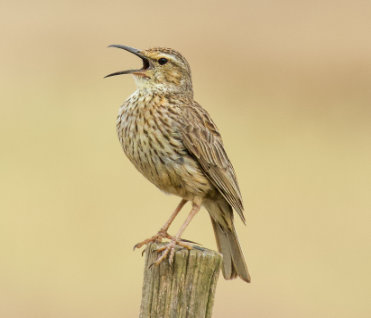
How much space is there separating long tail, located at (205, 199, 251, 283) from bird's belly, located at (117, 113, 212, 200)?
0.27 meters

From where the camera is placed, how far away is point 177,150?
7.08 metres

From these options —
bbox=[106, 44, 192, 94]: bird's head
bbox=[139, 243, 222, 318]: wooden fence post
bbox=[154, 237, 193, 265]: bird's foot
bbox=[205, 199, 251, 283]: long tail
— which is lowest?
bbox=[139, 243, 222, 318]: wooden fence post

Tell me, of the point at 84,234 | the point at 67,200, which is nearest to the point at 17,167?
the point at 67,200

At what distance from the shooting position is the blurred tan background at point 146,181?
40.0 feet

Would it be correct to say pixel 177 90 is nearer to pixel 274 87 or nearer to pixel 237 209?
pixel 237 209

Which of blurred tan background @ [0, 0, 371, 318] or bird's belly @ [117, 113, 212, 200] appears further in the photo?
blurred tan background @ [0, 0, 371, 318]

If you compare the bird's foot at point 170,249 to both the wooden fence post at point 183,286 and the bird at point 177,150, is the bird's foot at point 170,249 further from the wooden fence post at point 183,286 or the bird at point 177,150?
the bird at point 177,150

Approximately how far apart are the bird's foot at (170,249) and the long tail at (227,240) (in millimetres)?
834

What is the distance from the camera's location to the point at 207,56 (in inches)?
766

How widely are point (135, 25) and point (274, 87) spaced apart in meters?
3.75

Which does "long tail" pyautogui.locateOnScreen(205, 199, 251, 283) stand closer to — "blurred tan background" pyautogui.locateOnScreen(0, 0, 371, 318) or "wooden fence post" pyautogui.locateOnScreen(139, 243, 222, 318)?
"wooden fence post" pyautogui.locateOnScreen(139, 243, 222, 318)

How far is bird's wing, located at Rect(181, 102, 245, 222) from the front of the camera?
23.4 feet

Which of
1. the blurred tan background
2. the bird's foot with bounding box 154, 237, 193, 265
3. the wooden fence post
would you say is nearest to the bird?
the bird's foot with bounding box 154, 237, 193, 265

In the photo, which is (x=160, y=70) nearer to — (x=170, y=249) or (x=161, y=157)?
(x=161, y=157)
